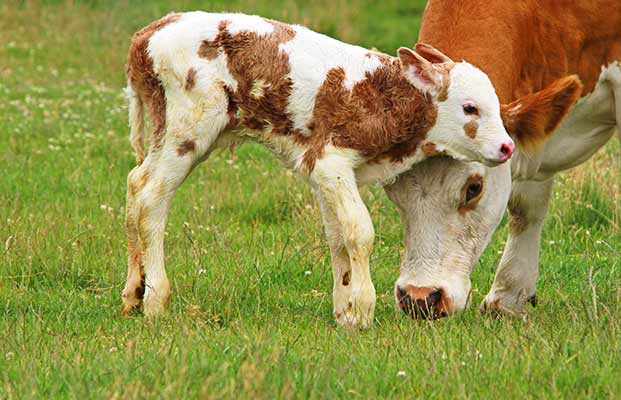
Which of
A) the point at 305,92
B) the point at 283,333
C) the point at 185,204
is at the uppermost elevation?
the point at 305,92

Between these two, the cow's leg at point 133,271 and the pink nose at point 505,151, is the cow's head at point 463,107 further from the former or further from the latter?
the cow's leg at point 133,271

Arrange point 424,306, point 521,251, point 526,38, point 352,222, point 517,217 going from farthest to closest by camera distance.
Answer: point 517,217 < point 521,251 < point 526,38 < point 424,306 < point 352,222

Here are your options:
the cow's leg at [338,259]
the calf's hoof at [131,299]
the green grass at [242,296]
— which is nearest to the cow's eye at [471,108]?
the cow's leg at [338,259]

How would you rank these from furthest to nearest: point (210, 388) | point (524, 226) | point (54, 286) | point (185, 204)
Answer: point (185, 204)
point (524, 226)
point (54, 286)
point (210, 388)

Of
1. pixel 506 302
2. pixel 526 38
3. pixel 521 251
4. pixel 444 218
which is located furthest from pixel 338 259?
pixel 521 251

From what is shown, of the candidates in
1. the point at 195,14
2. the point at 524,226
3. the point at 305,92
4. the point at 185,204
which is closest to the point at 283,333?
the point at 305,92

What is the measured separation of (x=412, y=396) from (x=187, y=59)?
6.55 ft

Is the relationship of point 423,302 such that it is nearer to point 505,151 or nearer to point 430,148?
point 430,148

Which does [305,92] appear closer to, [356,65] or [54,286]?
[356,65]

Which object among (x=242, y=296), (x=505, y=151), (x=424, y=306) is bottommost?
(x=242, y=296)

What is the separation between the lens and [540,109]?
6.12 meters

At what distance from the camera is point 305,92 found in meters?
5.84

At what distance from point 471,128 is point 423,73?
327 millimetres

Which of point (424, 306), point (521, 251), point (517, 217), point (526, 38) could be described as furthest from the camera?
point (517, 217)
